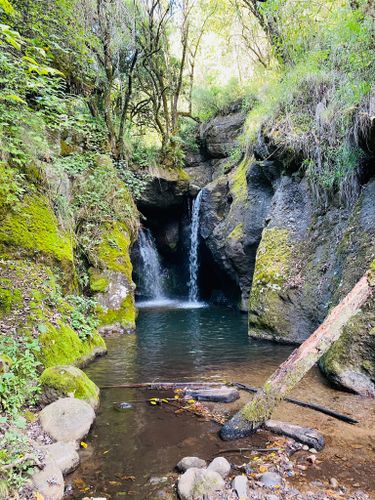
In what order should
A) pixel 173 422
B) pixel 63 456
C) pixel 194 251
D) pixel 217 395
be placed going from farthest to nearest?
pixel 194 251 → pixel 217 395 → pixel 173 422 → pixel 63 456

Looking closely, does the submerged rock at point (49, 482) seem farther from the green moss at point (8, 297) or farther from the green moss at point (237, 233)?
the green moss at point (237, 233)

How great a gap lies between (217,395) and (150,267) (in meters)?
12.8

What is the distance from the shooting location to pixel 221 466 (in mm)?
3070

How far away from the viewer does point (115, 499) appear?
110 inches

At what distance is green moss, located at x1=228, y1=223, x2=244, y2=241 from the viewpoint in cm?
1188

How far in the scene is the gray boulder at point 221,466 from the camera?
303cm

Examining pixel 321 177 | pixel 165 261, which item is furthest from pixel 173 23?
pixel 321 177

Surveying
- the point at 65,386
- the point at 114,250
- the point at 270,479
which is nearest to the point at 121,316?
the point at 114,250

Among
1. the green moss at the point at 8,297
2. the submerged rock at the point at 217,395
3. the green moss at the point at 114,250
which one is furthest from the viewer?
the green moss at the point at 114,250

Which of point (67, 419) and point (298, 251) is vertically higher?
point (298, 251)

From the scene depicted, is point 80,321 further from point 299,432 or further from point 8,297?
point 299,432

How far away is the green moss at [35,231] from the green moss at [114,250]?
211 centimetres

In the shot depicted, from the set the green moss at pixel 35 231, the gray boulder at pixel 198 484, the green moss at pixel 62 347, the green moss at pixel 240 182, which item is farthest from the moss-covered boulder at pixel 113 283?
the gray boulder at pixel 198 484

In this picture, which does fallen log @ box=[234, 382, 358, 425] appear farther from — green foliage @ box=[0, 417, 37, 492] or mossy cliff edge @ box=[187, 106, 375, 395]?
green foliage @ box=[0, 417, 37, 492]
